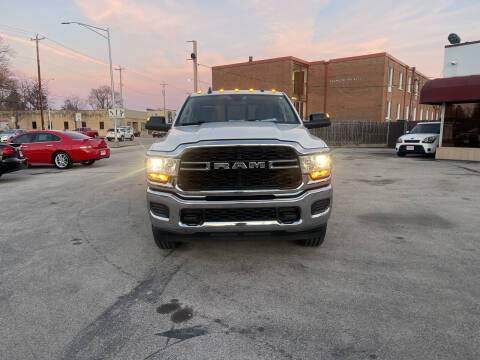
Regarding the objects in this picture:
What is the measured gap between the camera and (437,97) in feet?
47.5

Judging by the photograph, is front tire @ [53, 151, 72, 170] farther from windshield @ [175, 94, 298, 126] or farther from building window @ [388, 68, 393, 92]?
building window @ [388, 68, 393, 92]

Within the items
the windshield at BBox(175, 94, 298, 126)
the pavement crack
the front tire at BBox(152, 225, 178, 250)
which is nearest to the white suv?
the windshield at BBox(175, 94, 298, 126)

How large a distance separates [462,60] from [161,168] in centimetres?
1661

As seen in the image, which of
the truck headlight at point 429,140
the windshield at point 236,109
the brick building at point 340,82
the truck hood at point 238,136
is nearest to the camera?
the truck hood at point 238,136

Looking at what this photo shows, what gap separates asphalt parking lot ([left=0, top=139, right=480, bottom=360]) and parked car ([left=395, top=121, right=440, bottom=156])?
11.1m

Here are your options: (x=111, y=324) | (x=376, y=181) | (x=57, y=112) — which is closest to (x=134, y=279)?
(x=111, y=324)

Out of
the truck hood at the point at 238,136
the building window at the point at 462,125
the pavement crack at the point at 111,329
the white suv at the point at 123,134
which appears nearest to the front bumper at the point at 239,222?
the truck hood at the point at 238,136

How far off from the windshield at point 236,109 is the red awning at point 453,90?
41.2 ft

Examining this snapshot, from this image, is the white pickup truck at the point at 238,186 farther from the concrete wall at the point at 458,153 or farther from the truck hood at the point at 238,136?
the concrete wall at the point at 458,153

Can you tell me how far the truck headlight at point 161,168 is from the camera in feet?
10.8

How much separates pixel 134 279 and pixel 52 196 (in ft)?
17.5

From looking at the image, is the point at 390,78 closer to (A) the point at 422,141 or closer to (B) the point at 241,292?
(A) the point at 422,141

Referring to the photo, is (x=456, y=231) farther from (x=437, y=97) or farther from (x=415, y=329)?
(x=437, y=97)

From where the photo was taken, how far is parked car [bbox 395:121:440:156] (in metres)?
15.5
